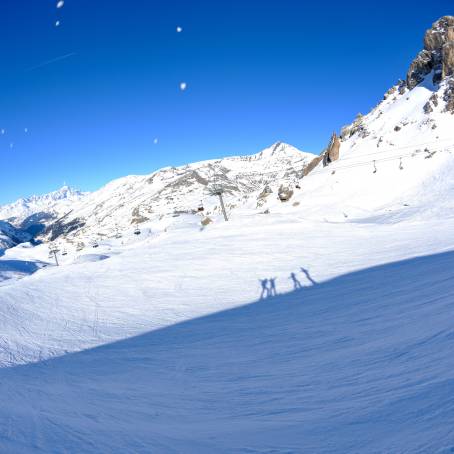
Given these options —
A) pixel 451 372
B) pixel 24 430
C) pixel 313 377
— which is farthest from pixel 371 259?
pixel 24 430

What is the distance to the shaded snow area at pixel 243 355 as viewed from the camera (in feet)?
13.0

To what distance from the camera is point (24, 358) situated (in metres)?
8.96

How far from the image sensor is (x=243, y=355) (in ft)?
23.9

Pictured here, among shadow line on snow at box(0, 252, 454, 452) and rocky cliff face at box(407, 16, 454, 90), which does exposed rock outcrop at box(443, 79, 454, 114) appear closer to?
rocky cliff face at box(407, 16, 454, 90)

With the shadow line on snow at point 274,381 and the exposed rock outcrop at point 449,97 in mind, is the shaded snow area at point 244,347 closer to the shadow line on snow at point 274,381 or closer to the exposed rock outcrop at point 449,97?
the shadow line on snow at point 274,381

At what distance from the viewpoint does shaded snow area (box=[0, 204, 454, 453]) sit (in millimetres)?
3961

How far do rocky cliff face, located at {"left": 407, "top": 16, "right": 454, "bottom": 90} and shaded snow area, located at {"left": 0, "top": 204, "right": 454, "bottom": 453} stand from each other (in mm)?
54377

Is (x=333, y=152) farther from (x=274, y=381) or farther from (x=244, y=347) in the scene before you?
(x=274, y=381)

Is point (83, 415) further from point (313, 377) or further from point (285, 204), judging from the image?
point (285, 204)

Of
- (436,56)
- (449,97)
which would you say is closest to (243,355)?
(449,97)

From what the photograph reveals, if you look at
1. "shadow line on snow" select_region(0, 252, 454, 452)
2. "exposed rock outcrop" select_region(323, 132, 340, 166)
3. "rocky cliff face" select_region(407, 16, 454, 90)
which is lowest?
"shadow line on snow" select_region(0, 252, 454, 452)

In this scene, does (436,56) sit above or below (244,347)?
above

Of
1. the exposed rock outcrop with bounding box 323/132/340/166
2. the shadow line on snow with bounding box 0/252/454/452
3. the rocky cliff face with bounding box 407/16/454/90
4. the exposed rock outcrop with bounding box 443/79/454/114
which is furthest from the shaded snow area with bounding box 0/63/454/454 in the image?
the rocky cliff face with bounding box 407/16/454/90

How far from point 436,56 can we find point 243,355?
7516 cm
